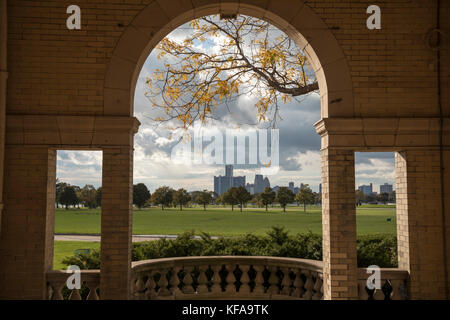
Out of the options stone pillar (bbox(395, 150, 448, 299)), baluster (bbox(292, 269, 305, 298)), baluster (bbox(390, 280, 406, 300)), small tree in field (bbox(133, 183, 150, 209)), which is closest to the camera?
stone pillar (bbox(395, 150, 448, 299))

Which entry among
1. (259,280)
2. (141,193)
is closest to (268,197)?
(141,193)

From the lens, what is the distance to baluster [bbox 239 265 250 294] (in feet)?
24.8

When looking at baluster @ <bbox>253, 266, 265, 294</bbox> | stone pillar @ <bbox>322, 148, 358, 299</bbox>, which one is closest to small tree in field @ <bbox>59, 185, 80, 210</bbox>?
baluster @ <bbox>253, 266, 265, 294</bbox>

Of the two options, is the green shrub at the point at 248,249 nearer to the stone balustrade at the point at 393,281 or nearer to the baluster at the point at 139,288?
the baluster at the point at 139,288

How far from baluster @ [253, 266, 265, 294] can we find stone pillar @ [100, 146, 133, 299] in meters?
3.04

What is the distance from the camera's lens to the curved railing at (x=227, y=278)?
715cm

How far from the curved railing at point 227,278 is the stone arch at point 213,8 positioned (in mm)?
3260

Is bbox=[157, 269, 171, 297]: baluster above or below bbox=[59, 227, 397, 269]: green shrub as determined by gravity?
below

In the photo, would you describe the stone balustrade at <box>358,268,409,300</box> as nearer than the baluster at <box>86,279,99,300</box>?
No

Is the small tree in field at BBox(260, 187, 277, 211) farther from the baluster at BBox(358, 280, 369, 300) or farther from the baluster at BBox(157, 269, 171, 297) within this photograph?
the baluster at BBox(358, 280, 369, 300)

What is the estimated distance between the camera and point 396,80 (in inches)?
243

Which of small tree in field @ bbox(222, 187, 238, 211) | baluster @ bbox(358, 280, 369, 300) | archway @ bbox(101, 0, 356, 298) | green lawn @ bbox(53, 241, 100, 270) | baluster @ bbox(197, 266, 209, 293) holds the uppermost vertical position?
archway @ bbox(101, 0, 356, 298)
